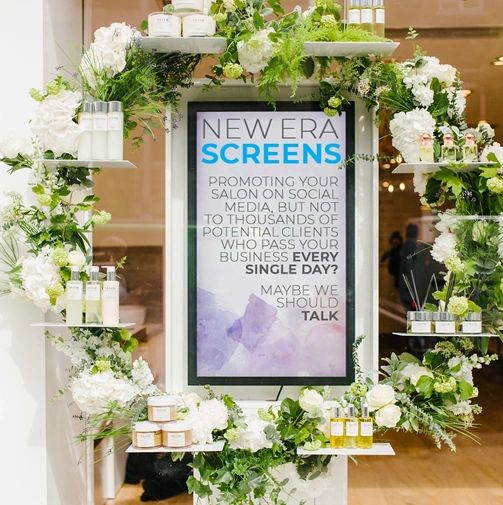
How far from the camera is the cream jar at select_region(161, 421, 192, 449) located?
2365mm

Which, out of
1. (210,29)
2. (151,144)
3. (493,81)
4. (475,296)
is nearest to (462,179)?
(475,296)

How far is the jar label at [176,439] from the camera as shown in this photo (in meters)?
2.37

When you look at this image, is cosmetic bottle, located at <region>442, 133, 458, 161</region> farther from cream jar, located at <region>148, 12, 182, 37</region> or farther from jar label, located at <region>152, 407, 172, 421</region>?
jar label, located at <region>152, 407, 172, 421</region>

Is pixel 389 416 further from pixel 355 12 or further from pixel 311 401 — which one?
pixel 355 12

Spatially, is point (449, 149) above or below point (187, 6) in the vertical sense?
below

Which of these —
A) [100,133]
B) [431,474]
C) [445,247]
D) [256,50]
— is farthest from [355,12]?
[431,474]

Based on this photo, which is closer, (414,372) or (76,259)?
(76,259)

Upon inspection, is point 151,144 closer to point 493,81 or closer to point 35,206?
point 35,206

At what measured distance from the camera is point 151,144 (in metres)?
2.88

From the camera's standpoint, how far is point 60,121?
240 centimetres

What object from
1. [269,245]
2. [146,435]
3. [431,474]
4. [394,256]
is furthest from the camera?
[431,474]

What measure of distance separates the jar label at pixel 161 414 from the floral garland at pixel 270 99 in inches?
3.1

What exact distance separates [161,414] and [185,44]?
1.27 m

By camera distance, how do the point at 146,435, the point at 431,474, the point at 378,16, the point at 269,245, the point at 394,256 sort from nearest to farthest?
the point at 146,435 < the point at 378,16 < the point at 269,245 < the point at 394,256 < the point at 431,474
